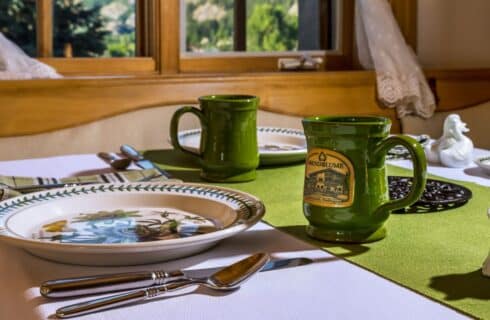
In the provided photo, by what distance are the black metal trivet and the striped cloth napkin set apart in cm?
34

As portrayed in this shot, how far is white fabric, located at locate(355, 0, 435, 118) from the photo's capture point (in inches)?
93.1

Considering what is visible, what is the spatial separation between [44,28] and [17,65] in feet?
0.78

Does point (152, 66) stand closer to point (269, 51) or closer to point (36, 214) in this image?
point (269, 51)

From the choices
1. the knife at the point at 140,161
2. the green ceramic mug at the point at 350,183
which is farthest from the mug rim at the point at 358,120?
the knife at the point at 140,161

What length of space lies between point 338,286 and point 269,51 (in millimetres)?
2034

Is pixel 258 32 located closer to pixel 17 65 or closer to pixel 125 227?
pixel 17 65

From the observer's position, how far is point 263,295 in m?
0.59

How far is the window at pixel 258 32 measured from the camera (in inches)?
95.3

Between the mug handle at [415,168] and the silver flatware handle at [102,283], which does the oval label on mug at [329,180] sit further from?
the silver flatware handle at [102,283]

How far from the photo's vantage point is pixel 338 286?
0.61 meters

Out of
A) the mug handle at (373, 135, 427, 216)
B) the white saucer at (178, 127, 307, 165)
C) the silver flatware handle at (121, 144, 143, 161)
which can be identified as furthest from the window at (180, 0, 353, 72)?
the mug handle at (373, 135, 427, 216)

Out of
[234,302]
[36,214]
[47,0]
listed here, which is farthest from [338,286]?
[47,0]

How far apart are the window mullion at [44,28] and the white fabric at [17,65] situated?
155 mm

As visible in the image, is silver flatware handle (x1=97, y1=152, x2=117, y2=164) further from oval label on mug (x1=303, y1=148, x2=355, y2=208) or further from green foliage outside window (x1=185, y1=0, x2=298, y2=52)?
green foliage outside window (x1=185, y1=0, x2=298, y2=52)
